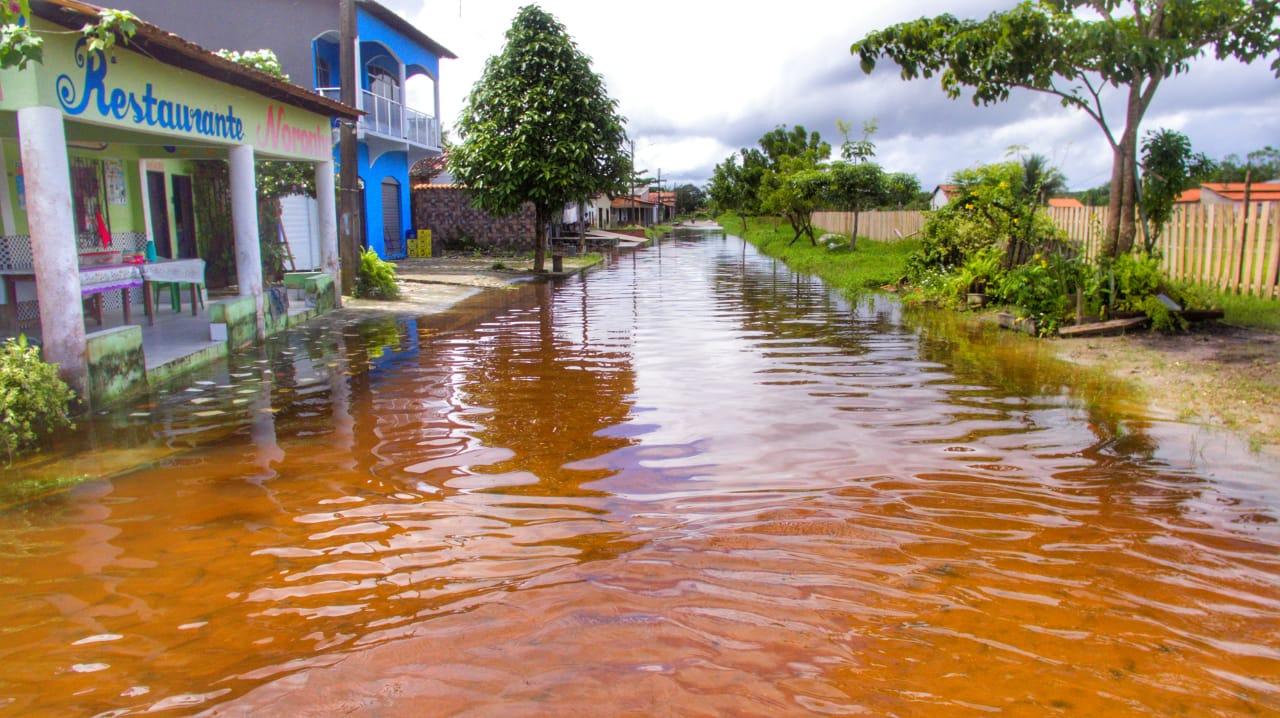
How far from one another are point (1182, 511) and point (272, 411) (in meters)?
7.07

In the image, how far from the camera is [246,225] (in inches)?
468

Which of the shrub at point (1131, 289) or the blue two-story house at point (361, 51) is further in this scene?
the blue two-story house at point (361, 51)

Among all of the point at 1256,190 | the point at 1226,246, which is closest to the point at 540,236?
the point at 1226,246

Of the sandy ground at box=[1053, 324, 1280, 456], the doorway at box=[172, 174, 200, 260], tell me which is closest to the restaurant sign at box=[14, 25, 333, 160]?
the doorway at box=[172, 174, 200, 260]

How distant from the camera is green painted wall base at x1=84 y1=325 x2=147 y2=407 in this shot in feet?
26.0

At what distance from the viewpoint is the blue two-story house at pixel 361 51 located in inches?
909

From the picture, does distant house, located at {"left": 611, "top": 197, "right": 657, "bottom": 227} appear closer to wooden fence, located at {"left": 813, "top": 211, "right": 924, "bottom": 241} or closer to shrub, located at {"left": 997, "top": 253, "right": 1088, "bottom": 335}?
wooden fence, located at {"left": 813, "top": 211, "right": 924, "bottom": 241}

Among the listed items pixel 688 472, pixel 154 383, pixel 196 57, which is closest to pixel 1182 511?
pixel 688 472

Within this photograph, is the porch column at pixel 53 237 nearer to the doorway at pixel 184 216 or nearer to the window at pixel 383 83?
the doorway at pixel 184 216

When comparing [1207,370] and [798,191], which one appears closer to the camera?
[1207,370]

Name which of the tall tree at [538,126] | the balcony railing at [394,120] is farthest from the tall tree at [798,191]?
the balcony railing at [394,120]

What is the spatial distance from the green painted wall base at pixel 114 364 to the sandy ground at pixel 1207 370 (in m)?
9.40

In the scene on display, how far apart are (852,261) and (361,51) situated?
15422 millimetres

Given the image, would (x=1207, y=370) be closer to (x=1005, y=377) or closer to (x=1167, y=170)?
(x=1005, y=377)
